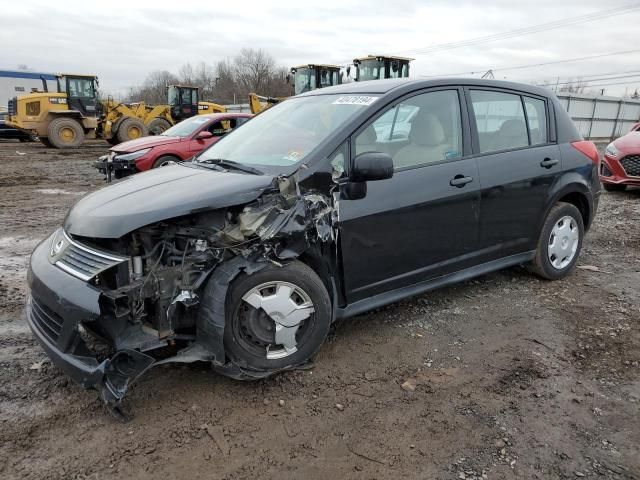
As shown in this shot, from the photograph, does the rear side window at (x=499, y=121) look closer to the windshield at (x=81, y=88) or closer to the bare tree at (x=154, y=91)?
the windshield at (x=81, y=88)

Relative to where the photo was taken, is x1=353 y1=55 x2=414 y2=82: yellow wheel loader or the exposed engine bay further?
x1=353 y1=55 x2=414 y2=82: yellow wheel loader

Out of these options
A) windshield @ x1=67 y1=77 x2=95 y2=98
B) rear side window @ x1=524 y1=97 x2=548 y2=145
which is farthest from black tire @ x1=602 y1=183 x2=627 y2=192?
windshield @ x1=67 y1=77 x2=95 y2=98

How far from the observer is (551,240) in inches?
171

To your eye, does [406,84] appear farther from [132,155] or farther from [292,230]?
[132,155]

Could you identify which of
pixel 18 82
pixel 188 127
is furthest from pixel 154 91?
pixel 188 127

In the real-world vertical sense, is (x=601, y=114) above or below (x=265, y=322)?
above

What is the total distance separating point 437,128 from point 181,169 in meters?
1.90

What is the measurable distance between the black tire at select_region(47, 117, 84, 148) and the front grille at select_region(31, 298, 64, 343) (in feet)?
59.7

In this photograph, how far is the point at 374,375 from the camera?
9.81ft

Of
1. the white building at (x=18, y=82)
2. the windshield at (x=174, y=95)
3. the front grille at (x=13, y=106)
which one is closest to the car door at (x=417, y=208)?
the windshield at (x=174, y=95)

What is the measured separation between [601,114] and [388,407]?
2768 cm

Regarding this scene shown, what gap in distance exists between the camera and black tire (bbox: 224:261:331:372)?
269 cm

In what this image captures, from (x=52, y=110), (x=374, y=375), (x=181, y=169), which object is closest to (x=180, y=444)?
(x=374, y=375)

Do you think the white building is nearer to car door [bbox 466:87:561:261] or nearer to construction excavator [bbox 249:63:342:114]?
construction excavator [bbox 249:63:342:114]
